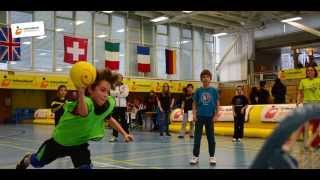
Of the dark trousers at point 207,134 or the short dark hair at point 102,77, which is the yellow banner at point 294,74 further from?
the short dark hair at point 102,77

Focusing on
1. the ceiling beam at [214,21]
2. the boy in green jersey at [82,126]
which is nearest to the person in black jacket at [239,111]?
the boy in green jersey at [82,126]

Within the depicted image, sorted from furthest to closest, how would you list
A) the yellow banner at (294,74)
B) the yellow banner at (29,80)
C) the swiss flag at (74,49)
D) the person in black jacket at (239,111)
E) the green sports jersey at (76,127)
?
the yellow banner at (294,74)
the swiss flag at (74,49)
the yellow banner at (29,80)
the person in black jacket at (239,111)
the green sports jersey at (76,127)

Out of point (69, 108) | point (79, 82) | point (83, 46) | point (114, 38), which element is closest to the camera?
point (79, 82)

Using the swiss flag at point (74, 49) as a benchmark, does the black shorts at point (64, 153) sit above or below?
below

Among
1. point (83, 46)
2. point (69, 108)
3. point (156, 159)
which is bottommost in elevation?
point (156, 159)

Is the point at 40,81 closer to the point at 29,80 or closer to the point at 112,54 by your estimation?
the point at 29,80

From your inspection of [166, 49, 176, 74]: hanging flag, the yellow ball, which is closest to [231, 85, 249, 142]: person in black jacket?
the yellow ball

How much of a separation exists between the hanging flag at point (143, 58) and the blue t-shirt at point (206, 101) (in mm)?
18605

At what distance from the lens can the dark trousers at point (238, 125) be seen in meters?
10.7

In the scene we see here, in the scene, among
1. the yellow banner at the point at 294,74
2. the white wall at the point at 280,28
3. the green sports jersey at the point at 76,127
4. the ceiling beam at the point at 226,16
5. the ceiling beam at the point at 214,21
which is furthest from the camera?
the ceiling beam at the point at 214,21
